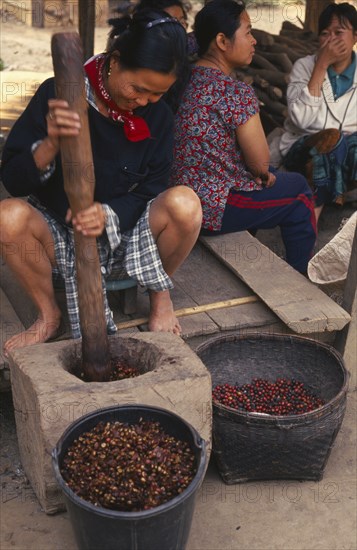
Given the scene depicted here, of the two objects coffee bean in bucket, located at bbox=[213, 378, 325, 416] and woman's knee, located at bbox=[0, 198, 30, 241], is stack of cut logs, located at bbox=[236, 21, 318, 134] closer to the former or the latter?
coffee bean in bucket, located at bbox=[213, 378, 325, 416]

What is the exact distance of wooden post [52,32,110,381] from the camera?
223cm

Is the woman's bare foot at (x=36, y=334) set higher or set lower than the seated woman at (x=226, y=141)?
lower

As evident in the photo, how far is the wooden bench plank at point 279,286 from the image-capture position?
321cm

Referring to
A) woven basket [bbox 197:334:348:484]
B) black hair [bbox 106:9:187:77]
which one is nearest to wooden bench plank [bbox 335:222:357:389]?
woven basket [bbox 197:334:348:484]

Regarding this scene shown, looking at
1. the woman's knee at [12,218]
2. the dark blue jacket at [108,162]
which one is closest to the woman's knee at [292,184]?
the dark blue jacket at [108,162]

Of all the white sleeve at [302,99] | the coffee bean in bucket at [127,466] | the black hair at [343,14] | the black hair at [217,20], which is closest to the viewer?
the coffee bean in bucket at [127,466]

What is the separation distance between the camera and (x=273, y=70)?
5.86 metres

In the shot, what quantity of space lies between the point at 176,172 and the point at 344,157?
1.32 metres

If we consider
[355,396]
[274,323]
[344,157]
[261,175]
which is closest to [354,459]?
→ [355,396]

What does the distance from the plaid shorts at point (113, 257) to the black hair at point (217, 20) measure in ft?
3.42

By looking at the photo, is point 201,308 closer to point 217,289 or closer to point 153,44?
point 217,289

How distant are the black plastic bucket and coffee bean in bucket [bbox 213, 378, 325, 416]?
61 cm

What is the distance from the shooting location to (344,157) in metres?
4.51

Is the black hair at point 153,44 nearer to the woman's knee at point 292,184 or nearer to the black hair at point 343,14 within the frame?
the woman's knee at point 292,184
